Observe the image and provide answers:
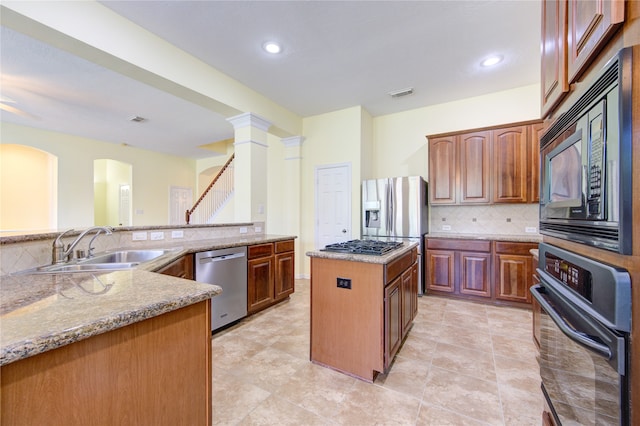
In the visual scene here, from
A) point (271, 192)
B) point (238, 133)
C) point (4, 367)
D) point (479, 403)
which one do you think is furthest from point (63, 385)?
point (271, 192)

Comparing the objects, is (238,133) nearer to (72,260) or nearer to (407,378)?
(72,260)

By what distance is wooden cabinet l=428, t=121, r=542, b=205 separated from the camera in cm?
340

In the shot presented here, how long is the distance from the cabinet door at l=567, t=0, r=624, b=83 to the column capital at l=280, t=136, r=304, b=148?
4.09 meters

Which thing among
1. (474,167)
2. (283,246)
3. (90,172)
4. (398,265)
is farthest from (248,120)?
(90,172)

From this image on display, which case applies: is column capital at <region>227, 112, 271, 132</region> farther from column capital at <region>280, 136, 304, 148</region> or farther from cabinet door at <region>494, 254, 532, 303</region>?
cabinet door at <region>494, 254, 532, 303</region>

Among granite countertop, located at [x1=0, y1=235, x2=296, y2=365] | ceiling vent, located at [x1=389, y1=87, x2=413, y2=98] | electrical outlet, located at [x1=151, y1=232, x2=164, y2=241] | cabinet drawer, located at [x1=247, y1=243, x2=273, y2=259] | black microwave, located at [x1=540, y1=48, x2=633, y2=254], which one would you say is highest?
ceiling vent, located at [x1=389, y1=87, x2=413, y2=98]

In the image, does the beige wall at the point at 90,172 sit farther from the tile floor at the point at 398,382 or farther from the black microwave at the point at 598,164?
the black microwave at the point at 598,164

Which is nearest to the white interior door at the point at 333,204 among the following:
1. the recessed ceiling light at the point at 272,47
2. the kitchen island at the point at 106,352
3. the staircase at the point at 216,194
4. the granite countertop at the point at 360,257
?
the recessed ceiling light at the point at 272,47

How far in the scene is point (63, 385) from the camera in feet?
2.25

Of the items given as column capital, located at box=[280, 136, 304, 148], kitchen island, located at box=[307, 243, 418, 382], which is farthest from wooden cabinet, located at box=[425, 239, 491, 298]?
column capital, located at box=[280, 136, 304, 148]

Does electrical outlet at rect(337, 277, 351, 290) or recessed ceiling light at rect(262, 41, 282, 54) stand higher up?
recessed ceiling light at rect(262, 41, 282, 54)

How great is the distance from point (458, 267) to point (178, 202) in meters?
7.40

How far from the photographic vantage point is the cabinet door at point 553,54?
A: 3.37 ft

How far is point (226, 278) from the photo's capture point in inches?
106
